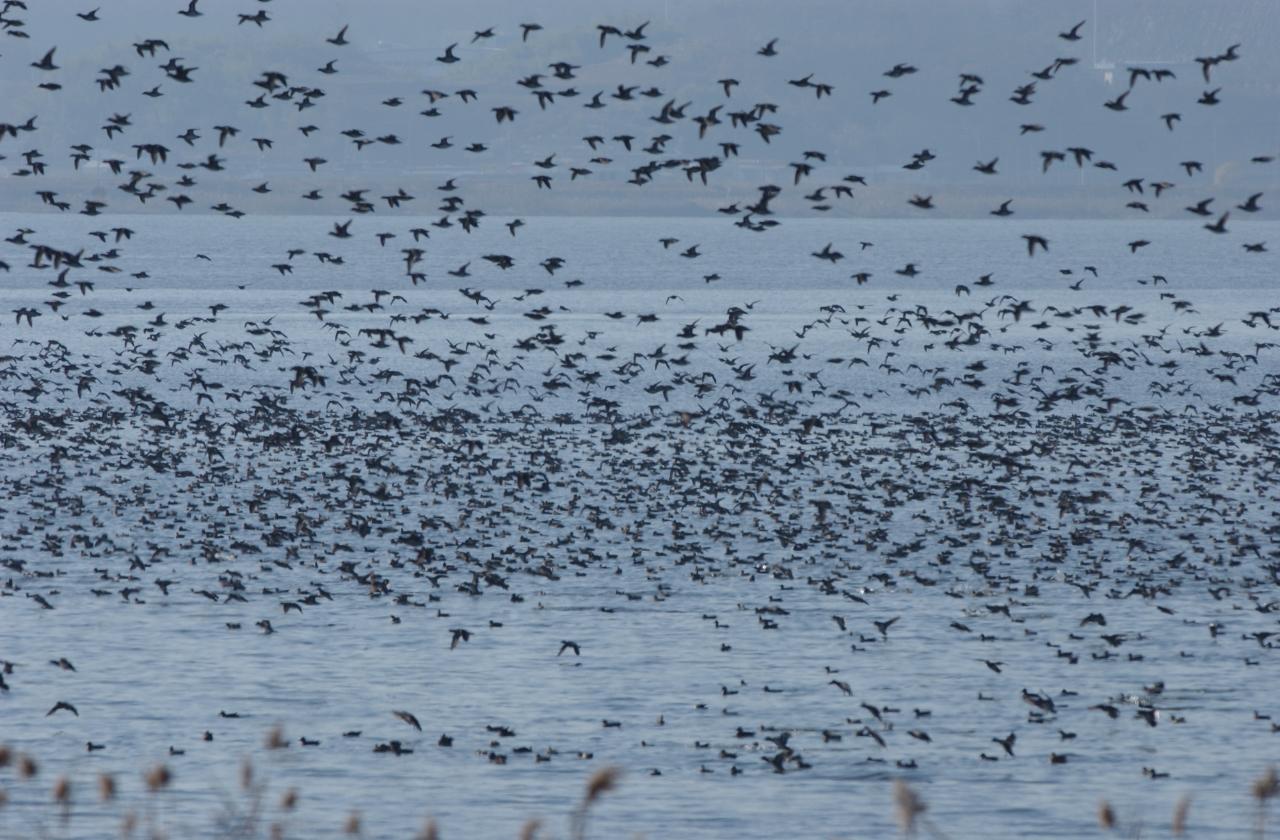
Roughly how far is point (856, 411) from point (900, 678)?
136ft

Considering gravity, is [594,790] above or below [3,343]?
below

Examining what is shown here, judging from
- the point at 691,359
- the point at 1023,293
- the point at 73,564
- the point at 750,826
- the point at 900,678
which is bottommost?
the point at 750,826

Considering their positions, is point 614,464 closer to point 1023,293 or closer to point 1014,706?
point 1014,706

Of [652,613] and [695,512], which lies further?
[695,512]

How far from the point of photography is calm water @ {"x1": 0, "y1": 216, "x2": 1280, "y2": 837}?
2434cm

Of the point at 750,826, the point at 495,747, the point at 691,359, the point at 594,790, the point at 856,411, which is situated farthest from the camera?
the point at 691,359

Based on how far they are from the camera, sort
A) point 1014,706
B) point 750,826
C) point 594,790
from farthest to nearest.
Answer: point 1014,706
point 750,826
point 594,790

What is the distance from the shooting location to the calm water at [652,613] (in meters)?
24.3

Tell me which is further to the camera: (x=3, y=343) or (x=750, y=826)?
(x=3, y=343)

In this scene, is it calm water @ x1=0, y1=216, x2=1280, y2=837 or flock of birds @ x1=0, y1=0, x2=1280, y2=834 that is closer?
calm water @ x1=0, y1=216, x2=1280, y2=837

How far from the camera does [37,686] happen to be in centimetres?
2883

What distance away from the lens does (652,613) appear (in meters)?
34.5

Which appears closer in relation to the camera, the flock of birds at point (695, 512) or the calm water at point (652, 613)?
the calm water at point (652, 613)

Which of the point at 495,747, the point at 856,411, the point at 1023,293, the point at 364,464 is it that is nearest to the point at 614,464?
the point at 364,464
